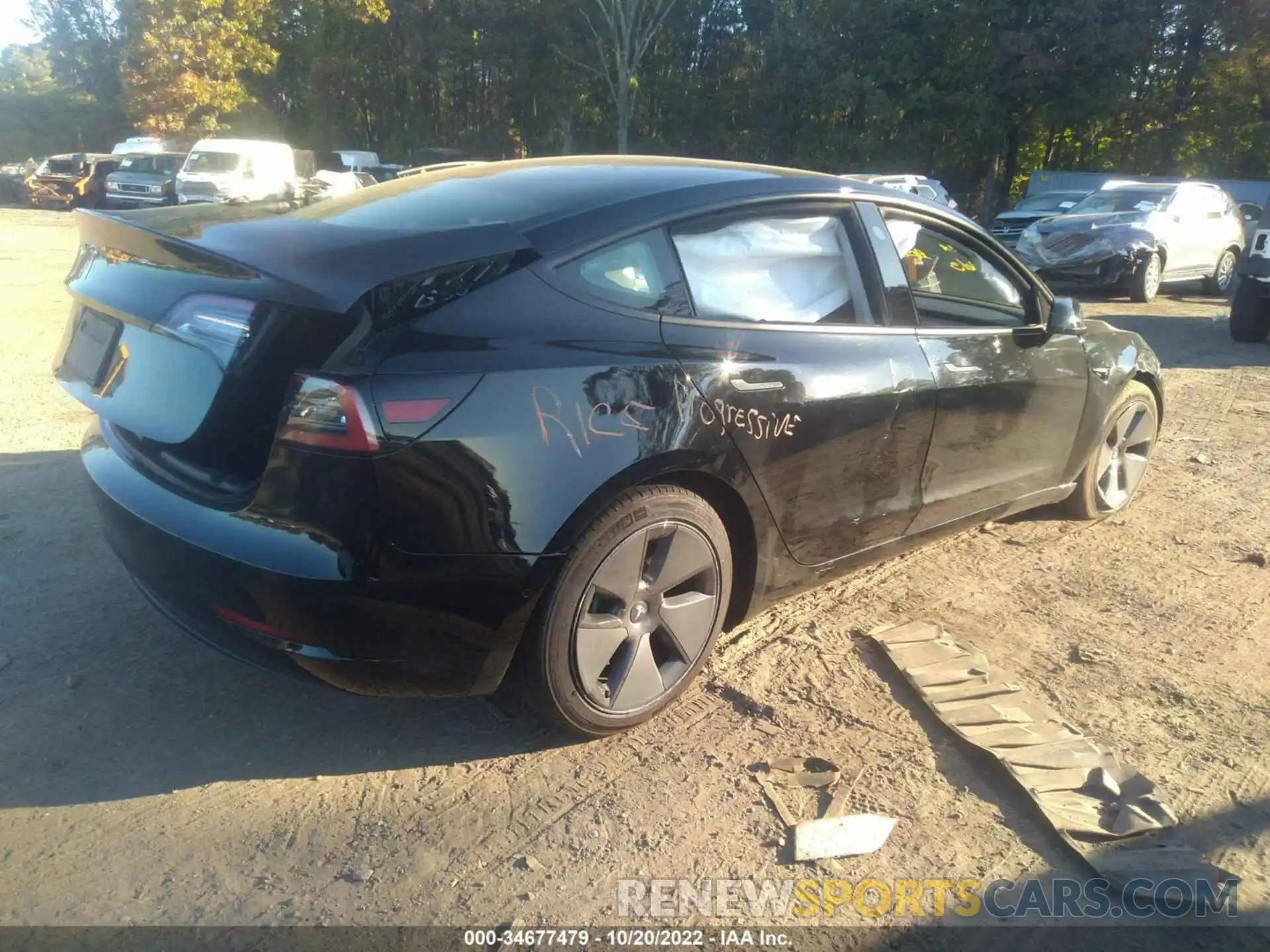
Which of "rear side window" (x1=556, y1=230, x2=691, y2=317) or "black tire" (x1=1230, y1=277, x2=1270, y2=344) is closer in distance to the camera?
"rear side window" (x1=556, y1=230, x2=691, y2=317)

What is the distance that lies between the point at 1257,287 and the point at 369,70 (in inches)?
1628

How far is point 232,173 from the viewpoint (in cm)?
2381

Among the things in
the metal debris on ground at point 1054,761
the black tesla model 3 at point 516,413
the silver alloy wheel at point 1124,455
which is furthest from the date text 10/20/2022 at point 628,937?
the silver alloy wheel at point 1124,455

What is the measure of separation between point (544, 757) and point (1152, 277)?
1289 centimetres

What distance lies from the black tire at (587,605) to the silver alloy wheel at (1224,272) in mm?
14750

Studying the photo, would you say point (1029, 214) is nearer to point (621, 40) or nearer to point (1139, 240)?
point (1139, 240)

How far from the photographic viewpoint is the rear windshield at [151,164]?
87.9ft

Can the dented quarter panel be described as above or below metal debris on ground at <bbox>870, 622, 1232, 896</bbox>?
above

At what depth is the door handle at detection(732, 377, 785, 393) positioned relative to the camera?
3074 millimetres

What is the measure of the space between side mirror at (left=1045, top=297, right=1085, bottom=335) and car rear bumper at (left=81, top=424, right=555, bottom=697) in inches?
104

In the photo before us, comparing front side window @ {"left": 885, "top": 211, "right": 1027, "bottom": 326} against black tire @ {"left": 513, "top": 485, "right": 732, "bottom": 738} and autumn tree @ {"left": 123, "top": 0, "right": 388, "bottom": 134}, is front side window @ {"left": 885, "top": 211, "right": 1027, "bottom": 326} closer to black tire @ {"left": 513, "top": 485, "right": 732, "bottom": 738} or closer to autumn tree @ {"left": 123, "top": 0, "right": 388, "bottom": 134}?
black tire @ {"left": 513, "top": 485, "right": 732, "bottom": 738}

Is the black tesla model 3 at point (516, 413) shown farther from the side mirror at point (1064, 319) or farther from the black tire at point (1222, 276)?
the black tire at point (1222, 276)

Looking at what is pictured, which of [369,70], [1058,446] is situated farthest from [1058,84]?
[1058,446]

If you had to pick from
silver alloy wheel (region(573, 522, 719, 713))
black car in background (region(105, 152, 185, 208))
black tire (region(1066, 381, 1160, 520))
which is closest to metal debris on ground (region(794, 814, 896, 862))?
silver alloy wheel (region(573, 522, 719, 713))
